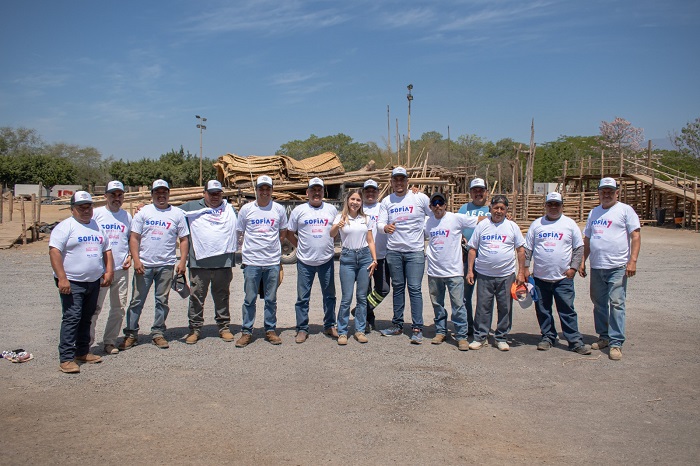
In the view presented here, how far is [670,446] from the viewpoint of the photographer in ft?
13.3

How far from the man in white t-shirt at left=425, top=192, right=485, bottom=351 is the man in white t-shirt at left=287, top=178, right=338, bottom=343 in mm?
1200

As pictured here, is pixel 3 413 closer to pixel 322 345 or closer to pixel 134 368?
pixel 134 368

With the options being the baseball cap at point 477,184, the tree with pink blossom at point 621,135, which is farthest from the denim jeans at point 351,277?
the tree with pink blossom at point 621,135

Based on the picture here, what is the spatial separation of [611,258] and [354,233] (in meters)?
2.91

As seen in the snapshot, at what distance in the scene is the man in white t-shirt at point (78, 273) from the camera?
220 inches

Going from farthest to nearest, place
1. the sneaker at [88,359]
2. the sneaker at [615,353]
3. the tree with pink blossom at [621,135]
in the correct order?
the tree with pink blossom at [621,135], the sneaker at [615,353], the sneaker at [88,359]

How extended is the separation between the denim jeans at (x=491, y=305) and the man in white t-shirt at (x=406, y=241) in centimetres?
68

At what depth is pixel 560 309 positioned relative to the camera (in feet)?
21.4

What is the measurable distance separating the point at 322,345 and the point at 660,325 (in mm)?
4618

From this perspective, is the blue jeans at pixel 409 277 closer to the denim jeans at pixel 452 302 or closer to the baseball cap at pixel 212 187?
the denim jeans at pixel 452 302

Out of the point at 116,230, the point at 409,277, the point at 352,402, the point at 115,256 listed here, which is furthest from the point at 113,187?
the point at 352,402

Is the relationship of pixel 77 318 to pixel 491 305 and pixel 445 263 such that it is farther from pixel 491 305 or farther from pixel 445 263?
pixel 491 305

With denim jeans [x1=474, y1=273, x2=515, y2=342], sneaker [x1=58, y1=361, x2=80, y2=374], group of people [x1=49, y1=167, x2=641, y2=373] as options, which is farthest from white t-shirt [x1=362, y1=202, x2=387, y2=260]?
sneaker [x1=58, y1=361, x2=80, y2=374]

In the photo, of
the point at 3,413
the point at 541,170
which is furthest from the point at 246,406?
the point at 541,170
